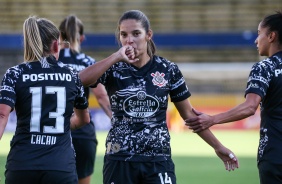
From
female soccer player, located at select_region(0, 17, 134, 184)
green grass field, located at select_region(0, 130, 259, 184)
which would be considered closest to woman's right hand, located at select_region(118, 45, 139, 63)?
female soccer player, located at select_region(0, 17, 134, 184)

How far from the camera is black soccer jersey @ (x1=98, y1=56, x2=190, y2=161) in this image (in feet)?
17.3

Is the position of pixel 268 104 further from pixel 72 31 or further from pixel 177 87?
A: pixel 72 31

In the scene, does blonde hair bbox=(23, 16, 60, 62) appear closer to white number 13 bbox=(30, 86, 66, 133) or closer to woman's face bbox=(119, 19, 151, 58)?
white number 13 bbox=(30, 86, 66, 133)

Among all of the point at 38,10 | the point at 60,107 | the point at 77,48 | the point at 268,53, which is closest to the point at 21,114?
the point at 60,107

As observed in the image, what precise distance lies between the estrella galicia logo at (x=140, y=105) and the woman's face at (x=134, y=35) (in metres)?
0.36

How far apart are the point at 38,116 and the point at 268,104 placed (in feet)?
5.97

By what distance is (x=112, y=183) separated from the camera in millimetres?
5246

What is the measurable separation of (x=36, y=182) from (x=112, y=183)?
737 millimetres

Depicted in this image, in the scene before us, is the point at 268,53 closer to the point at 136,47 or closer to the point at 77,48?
the point at 136,47

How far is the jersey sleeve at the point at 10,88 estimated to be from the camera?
4738 mm

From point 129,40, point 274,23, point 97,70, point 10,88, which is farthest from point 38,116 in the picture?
point 274,23

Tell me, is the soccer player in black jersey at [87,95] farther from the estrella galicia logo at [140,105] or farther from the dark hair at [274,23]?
the dark hair at [274,23]

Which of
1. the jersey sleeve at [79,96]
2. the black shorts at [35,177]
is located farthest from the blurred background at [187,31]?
the black shorts at [35,177]

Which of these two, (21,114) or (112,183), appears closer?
(21,114)
